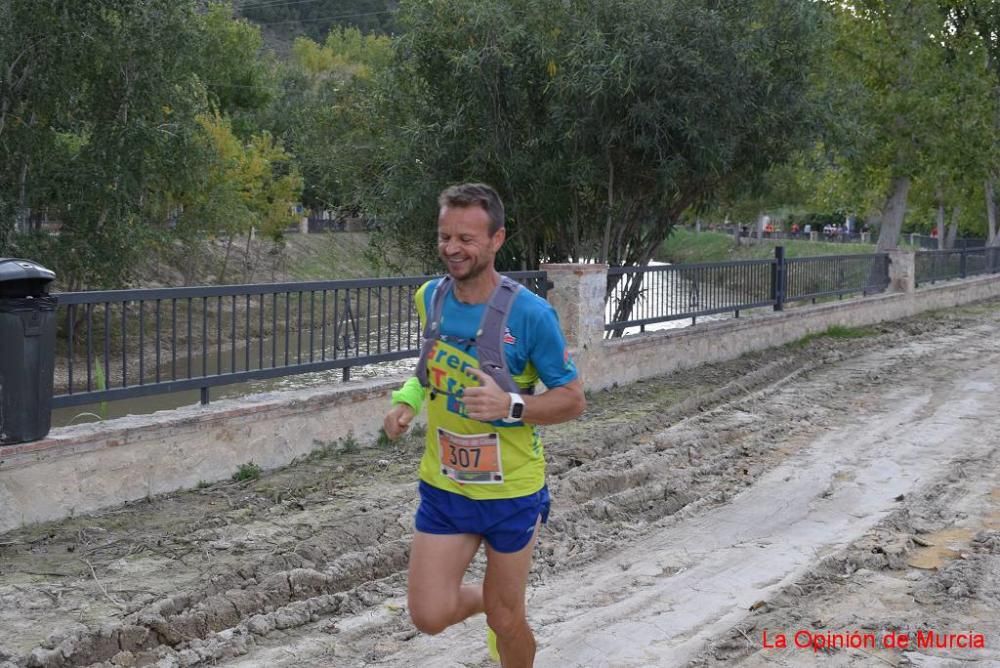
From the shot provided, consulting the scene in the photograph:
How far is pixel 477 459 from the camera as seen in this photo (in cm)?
377

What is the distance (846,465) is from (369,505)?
4.14 m

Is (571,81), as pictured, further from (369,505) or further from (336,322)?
(369,505)

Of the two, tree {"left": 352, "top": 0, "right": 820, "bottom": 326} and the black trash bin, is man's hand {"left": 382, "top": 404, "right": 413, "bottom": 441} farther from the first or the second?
tree {"left": 352, "top": 0, "right": 820, "bottom": 326}

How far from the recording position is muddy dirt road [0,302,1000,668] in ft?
16.5

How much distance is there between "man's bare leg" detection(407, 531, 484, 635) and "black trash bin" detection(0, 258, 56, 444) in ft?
12.0

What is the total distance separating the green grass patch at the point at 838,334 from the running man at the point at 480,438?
14477 mm

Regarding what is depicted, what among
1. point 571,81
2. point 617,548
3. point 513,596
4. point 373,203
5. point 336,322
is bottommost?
point 617,548

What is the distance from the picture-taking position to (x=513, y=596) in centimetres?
385

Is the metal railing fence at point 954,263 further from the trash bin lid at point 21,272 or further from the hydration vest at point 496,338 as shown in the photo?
the hydration vest at point 496,338

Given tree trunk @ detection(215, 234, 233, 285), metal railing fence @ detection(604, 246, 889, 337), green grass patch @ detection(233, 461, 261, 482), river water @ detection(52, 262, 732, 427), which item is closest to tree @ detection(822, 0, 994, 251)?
metal railing fence @ detection(604, 246, 889, 337)

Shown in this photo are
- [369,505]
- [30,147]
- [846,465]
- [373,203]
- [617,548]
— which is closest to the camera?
[617,548]

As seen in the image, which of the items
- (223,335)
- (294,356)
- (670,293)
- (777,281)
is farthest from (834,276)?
(223,335)

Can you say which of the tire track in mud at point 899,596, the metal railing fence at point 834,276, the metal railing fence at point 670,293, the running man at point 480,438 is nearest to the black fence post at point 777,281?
the metal railing fence at point 834,276

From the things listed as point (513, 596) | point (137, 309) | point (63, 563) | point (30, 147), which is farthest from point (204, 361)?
point (30, 147)
